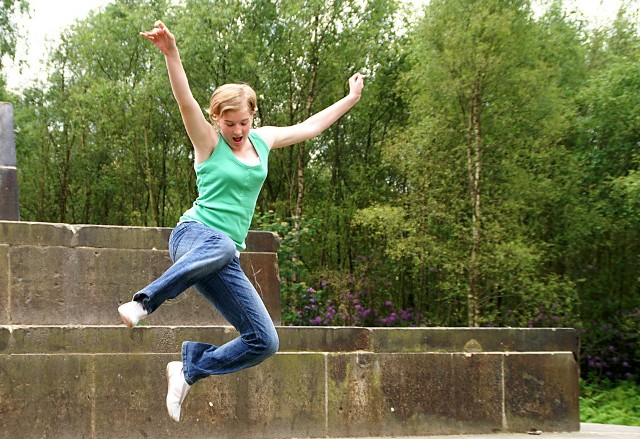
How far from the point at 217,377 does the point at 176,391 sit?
289 centimetres

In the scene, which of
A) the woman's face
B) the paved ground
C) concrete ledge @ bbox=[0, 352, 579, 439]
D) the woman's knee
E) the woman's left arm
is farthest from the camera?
the paved ground

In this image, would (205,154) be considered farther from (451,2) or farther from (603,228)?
(603,228)

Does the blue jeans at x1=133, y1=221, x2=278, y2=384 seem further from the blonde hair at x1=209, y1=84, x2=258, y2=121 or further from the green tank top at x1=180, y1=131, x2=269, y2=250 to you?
the blonde hair at x1=209, y1=84, x2=258, y2=121

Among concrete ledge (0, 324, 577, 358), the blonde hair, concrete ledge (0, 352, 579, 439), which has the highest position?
the blonde hair

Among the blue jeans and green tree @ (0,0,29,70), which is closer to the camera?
the blue jeans

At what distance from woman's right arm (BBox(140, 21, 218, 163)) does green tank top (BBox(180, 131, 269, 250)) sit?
6 cm

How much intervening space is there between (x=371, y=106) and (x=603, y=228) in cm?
903

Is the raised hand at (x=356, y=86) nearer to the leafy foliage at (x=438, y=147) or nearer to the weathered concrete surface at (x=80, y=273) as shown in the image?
the weathered concrete surface at (x=80, y=273)

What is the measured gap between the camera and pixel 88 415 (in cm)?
718

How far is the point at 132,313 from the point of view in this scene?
434 cm

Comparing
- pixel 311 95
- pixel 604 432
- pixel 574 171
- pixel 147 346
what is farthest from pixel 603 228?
pixel 147 346

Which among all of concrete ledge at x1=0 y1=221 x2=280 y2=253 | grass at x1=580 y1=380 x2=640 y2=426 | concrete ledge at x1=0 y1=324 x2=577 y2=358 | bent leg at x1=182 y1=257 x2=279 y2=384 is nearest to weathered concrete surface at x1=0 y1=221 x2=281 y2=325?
concrete ledge at x1=0 y1=221 x2=280 y2=253

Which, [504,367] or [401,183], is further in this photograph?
[401,183]

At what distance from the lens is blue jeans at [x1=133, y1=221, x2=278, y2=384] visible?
441cm
